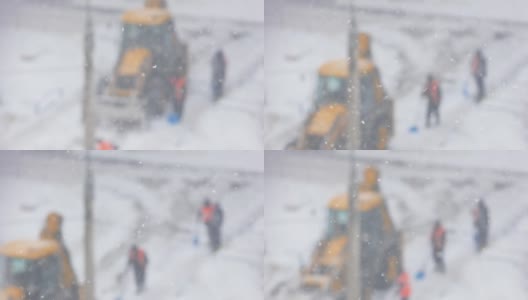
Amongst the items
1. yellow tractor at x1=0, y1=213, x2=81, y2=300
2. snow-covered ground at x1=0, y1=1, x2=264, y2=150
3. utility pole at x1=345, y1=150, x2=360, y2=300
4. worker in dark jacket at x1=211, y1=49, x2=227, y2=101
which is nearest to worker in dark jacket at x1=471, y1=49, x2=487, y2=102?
utility pole at x1=345, y1=150, x2=360, y2=300

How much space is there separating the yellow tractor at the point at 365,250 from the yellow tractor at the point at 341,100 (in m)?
0.17

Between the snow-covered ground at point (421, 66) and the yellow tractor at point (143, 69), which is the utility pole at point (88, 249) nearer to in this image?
the yellow tractor at point (143, 69)

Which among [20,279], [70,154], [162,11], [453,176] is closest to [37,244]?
[20,279]

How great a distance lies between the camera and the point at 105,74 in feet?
9.24

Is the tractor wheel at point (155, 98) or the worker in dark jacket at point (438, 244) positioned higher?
the tractor wheel at point (155, 98)

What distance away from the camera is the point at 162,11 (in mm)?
2824

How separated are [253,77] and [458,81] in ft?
2.14

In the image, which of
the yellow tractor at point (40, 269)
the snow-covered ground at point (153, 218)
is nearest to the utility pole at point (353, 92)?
the snow-covered ground at point (153, 218)

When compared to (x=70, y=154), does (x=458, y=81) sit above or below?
above

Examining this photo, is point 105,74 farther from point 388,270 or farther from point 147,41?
point 388,270

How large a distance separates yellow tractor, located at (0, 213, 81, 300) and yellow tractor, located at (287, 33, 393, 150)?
2.83 ft

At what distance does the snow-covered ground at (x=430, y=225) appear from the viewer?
286cm

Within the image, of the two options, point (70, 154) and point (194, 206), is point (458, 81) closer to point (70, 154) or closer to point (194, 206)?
point (194, 206)

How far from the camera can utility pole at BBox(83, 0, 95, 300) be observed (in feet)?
9.18
